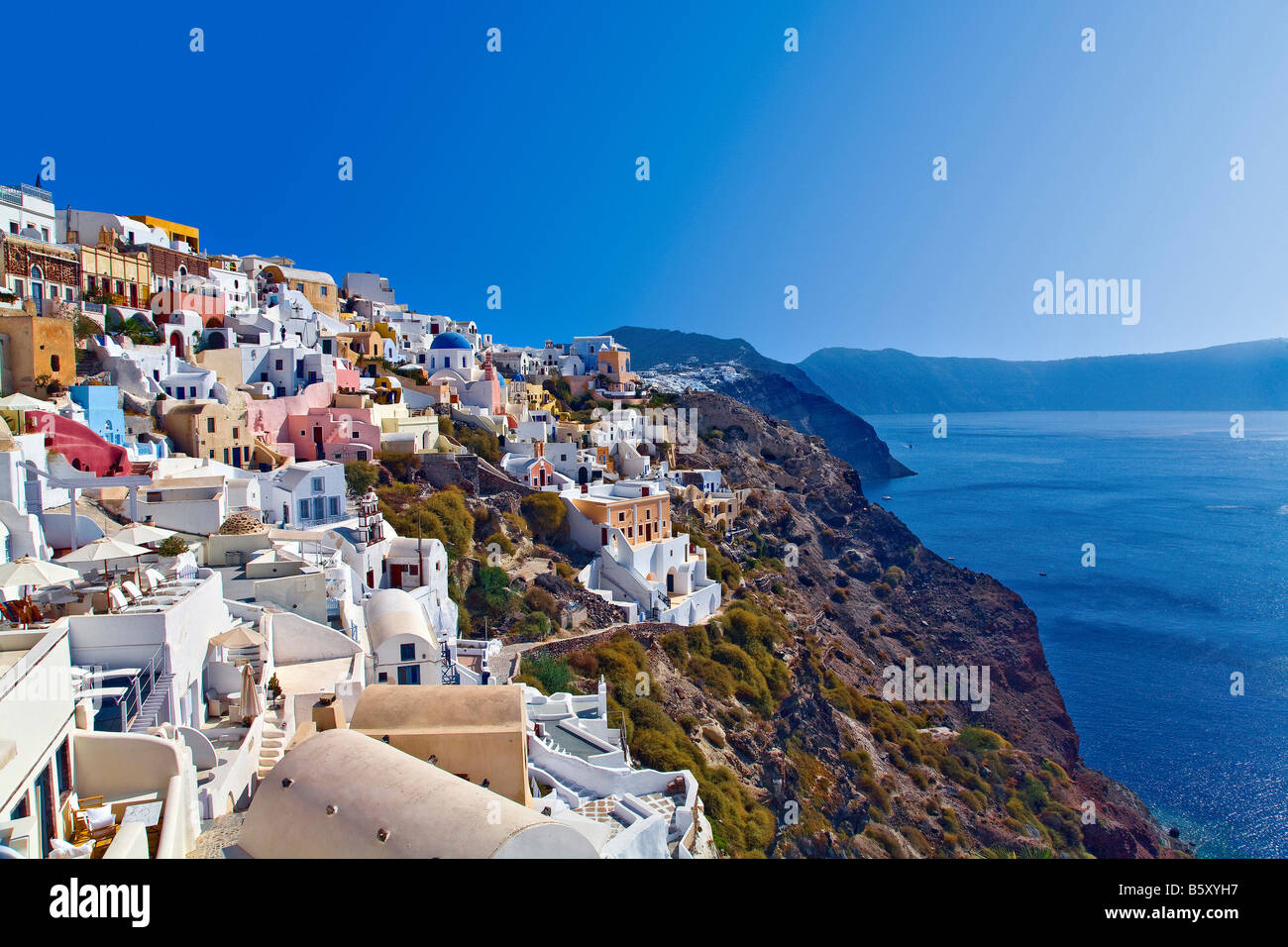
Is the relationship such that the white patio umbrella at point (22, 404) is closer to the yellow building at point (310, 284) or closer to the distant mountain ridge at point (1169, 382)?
the yellow building at point (310, 284)

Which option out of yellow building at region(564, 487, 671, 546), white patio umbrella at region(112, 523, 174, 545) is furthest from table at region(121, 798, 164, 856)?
yellow building at region(564, 487, 671, 546)

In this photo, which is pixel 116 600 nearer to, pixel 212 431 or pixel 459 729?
pixel 459 729

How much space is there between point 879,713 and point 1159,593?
3089 centimetres

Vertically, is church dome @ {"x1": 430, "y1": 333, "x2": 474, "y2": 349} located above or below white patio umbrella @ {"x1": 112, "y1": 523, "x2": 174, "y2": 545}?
above

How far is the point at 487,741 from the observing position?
8305 mm

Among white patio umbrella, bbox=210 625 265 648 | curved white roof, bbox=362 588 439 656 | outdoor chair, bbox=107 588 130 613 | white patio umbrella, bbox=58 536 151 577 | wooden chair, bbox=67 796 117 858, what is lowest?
curved white roof, bbox=362 588 439 656

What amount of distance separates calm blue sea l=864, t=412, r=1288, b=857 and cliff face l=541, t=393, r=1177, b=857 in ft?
7.92

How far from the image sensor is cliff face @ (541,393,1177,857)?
22875 millimetres

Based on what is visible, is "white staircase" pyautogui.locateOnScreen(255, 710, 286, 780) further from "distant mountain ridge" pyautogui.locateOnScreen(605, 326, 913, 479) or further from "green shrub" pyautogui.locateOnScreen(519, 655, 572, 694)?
"distant mountain ridge" pyautogui.locateOnScreen(605, 326, 913, 479)

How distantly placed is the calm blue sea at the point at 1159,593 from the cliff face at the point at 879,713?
2414 millimetres

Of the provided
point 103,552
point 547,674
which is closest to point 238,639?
point 103,552

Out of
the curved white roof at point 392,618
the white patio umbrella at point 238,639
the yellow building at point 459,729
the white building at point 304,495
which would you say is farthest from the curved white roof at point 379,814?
the white building at point 304,495

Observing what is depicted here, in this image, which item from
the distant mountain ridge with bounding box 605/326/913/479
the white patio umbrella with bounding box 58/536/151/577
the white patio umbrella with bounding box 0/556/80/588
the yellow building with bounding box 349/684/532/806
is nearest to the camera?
the yellow building with bounding box 349/684/532/806

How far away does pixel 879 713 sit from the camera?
3130 cm
